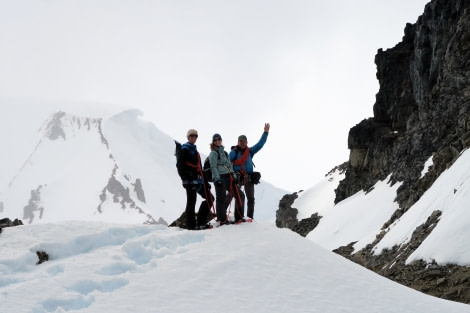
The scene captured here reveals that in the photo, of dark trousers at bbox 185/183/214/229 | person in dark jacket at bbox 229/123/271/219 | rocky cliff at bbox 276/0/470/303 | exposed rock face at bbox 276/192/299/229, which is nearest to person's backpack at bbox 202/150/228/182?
dark trousers at bbox 185/183/214/229

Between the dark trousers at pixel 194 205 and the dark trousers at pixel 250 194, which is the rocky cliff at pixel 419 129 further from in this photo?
the dark trousers at pixel 194 205

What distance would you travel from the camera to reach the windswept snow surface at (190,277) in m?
7.12

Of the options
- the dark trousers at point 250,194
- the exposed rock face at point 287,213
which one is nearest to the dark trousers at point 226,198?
the dark trousers at point 250,194

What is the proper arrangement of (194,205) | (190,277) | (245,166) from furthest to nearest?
(245,166) < (194,205) < (190,277)

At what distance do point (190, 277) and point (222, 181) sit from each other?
4890mm

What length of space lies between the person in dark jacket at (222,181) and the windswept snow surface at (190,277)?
1.51m

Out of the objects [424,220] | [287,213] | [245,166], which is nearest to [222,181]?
[245,166]

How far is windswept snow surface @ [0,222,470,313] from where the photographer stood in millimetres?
7121

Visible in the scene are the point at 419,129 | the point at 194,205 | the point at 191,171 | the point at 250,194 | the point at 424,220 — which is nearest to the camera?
the point at 191,171

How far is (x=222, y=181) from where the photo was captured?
41.6 feet

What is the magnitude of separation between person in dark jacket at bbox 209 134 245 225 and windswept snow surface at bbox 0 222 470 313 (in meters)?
Answer: 1.51

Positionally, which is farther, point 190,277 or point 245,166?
point 245,166

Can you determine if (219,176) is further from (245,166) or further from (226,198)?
(245,166)

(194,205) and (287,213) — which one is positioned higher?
(287,213)
